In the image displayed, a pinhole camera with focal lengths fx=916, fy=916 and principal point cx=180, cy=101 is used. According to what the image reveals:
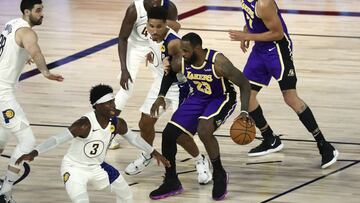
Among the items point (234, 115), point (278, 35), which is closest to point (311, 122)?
point (278, 35)

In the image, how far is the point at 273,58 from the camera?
8.28m

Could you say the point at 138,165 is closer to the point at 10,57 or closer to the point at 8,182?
the point at 8,182

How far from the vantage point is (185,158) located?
28.2ft

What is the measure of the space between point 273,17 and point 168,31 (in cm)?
96

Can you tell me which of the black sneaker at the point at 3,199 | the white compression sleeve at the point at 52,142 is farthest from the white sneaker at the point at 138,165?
the white compression sleeve at the point at 52,142

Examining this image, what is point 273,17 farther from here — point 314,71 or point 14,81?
point 314,71

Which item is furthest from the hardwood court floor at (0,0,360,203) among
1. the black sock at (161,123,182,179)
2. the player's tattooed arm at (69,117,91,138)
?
the player's tattooed arm at (69,117,91,138)

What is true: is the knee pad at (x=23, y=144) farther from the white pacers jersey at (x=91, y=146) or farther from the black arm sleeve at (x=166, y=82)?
the black arm sleeve at (x=166, y=82)

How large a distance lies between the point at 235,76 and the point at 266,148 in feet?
5.27

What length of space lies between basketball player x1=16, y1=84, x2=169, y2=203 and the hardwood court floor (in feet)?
2.52

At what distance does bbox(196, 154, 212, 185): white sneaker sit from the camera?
25.6 feet

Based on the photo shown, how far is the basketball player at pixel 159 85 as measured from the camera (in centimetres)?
754

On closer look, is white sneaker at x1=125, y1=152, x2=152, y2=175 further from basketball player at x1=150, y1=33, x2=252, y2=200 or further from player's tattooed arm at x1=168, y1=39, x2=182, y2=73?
player's tattooed arm at x1=168, y1=39, x2=182, y2=73

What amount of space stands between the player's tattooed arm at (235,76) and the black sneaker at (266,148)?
1504 mm
